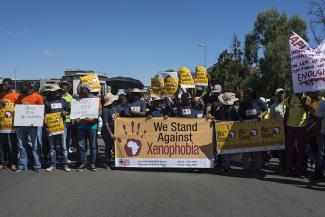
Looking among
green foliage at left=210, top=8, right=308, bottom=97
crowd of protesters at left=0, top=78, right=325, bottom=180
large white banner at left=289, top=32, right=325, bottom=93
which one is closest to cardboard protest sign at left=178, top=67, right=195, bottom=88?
crowd of protesters at left=0, top=78, right=325, bottom=180

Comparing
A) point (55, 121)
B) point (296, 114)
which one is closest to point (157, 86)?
point (55, 121)

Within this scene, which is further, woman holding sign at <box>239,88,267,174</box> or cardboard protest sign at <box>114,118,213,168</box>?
cardboard protest sign at <box>114,118,213,168</box>

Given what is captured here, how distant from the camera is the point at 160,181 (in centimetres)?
901

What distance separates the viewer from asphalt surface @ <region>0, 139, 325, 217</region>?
6.64 metres

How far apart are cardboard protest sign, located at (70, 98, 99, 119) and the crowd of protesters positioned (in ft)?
0.45

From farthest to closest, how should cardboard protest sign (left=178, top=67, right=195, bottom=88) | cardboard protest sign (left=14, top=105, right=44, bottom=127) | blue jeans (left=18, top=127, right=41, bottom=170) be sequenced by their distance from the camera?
cardboard protest sign (left=178, top=67, right=195, bottom=88)
blue jeans (left=18, top=127, right=41, bottom=170)
cardboard protest sign (left=14, top=105, right=44, bottom=127)

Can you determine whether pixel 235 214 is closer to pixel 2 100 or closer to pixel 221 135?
pixel 221 135

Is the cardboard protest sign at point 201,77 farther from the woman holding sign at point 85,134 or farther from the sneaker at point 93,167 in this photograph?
the sneaker at point 93,167

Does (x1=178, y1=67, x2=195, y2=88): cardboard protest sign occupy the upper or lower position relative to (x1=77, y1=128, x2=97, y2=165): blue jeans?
upper

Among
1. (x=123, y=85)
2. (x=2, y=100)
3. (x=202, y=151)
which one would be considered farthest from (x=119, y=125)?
(x=123, y=85)

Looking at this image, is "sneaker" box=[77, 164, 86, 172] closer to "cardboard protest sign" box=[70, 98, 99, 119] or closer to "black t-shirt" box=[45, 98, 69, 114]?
"cardboard protest sign" box=[70, 98, 99, 119]

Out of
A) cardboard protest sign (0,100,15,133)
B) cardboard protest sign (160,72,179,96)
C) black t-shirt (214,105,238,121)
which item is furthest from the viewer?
cardboard protest sign (160,72,179,96)

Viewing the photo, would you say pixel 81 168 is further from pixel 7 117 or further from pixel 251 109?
pixel 251 109

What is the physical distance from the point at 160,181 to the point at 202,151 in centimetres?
169
